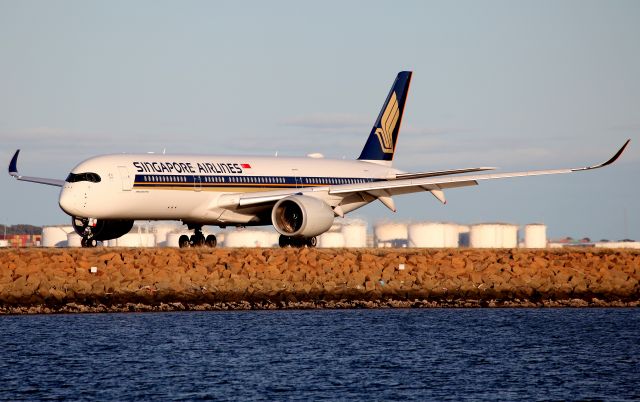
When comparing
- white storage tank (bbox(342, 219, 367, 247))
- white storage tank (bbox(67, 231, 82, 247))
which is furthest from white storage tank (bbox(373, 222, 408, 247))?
white storage tank (bbox(67, 231, 82, 247))

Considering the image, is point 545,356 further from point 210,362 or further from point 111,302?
→ point 111,302

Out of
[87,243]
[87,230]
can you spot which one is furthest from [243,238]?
[87,230]

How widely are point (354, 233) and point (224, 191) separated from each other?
36.7 metres

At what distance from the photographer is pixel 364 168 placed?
61.8 m

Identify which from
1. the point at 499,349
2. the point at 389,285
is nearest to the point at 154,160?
the point at 389,285

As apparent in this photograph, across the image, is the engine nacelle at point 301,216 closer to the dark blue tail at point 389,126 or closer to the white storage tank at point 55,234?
the dark blue tail at point 389,126

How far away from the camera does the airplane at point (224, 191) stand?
165 ft

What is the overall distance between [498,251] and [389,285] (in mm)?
6766

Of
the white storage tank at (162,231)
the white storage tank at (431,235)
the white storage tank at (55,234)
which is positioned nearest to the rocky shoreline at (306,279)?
the white storage tank at (431,235)

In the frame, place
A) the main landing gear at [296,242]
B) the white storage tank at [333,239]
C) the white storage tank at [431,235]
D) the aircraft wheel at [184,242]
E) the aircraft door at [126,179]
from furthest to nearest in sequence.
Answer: the white storage tank at [333,239] < the white storage tank at [431,235] < the aircraft wheel at [184,242] < the main landing gear at [296,242] < the aircraft door at [126,179]

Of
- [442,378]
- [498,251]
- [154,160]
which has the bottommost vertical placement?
[442,378]

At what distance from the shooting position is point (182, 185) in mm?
52000

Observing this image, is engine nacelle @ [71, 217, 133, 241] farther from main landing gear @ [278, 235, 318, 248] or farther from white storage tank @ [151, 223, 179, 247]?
white storage tank @ [151, 223, 179, 247]

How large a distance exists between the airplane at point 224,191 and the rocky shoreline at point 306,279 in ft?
6.97
